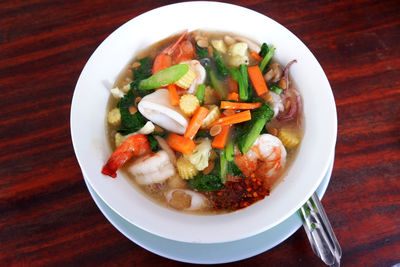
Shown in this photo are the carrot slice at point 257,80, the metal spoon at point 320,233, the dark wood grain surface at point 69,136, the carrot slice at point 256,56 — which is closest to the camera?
the metal spoon at point 320,233

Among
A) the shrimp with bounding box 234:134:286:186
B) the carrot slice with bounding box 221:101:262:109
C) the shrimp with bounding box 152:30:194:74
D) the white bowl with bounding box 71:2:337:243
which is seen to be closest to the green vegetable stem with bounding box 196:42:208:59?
the shrimp with bounding box 152:30:194:74

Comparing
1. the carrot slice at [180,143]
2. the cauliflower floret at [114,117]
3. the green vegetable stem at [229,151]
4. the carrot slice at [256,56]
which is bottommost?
the green vegetable stem at [229,151]

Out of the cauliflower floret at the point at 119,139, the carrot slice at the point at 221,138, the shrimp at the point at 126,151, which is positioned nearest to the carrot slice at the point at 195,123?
the carrot slice at the point at 221,138

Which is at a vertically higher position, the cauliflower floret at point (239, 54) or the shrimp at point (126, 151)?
the cauliflower floret at point (239, 54)

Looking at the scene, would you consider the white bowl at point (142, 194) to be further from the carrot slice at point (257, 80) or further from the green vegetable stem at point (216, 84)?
the green vegetable stem at point (216, 84)

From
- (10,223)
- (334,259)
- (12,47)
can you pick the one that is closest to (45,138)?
(10,223)

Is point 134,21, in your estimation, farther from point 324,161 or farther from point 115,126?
point 324,161

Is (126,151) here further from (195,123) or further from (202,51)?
(202,51)

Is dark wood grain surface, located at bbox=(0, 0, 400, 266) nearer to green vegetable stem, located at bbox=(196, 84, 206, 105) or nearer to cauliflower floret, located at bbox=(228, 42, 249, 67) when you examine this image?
cauliflower floret, located at bbox=(228, 42, 249, 67)
